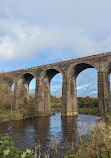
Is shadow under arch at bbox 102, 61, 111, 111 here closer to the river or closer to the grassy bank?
the river

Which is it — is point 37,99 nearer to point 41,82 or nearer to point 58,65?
point 41,82

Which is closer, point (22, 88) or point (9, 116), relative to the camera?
point (9, 116)

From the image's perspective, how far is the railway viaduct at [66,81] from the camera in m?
22.8

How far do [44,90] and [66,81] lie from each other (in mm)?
6933

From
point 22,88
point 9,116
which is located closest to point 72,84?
point 9,116

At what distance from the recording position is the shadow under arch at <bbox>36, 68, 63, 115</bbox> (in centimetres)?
2969

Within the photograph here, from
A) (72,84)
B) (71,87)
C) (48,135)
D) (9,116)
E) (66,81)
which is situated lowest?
(48,135)

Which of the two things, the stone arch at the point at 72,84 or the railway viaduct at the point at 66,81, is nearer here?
the railway viaduct at the point at 66,81

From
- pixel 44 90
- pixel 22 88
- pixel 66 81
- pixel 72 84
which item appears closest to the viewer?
pixel 66 81

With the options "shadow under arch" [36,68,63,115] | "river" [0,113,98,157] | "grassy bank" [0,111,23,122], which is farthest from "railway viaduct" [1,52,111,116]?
"river" [0,113,98,157]

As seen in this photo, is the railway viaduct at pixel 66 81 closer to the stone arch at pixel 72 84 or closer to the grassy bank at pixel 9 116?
the stone arch at pixel 72 84

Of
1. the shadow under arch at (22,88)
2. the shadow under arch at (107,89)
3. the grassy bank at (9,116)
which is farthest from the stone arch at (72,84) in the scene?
the shadow under arch at (22,88)

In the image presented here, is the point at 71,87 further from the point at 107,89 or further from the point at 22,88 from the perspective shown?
the point at 22,88

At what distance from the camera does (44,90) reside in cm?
3134
